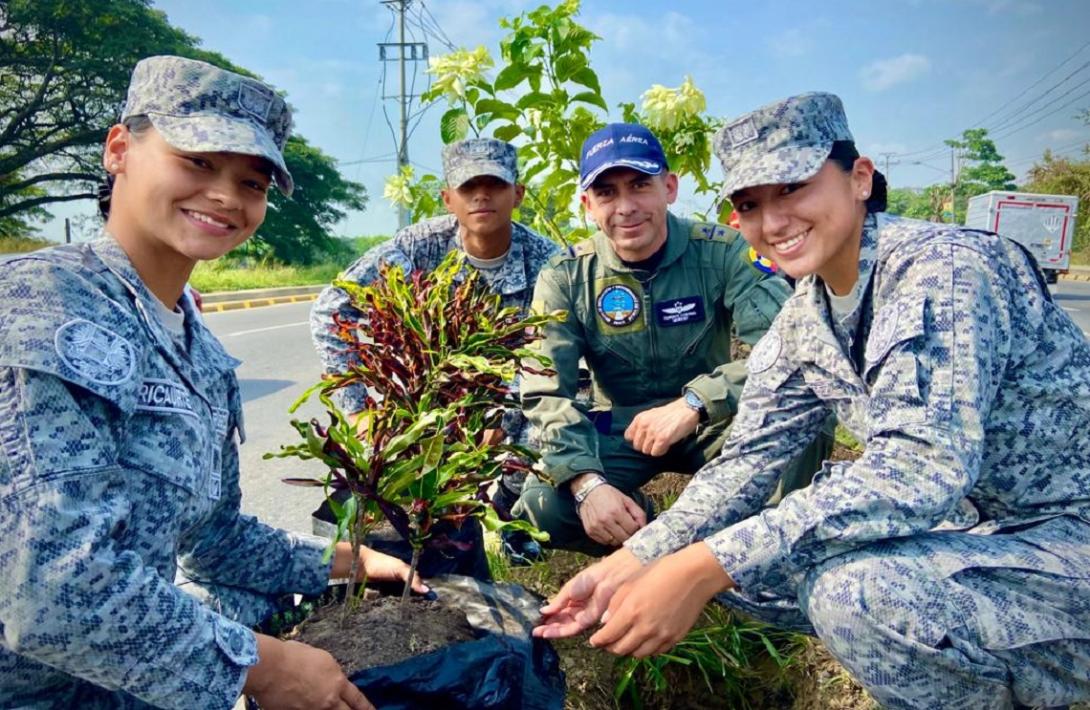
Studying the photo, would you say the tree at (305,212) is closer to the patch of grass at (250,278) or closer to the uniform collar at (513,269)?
the patch of grass at (250,278)

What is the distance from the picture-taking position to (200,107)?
1.40 metres

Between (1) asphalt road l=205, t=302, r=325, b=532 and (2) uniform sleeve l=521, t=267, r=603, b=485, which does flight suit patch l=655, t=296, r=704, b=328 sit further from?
(1) asphalt road l=205, t=302, r=325, b=532

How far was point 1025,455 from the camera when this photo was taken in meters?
1.65

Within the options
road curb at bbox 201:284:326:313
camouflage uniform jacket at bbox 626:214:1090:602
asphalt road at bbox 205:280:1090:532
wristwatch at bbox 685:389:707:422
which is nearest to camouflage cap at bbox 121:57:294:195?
camouflage uniform jacket at bbox 626:214:1090:602

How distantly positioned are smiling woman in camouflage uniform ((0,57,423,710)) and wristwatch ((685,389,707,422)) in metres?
1.55

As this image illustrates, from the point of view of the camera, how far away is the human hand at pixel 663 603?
5.04 feet

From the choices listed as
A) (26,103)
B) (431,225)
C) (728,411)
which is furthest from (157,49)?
(728,411)

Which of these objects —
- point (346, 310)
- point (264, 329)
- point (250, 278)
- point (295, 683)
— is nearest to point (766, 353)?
point (295, 683)

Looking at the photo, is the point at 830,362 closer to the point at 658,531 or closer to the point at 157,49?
the point at 658,531

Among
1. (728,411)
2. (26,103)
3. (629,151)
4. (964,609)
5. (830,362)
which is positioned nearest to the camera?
(964,609)

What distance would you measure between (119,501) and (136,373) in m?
0.20

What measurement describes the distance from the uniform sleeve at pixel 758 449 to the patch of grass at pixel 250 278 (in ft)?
51.3

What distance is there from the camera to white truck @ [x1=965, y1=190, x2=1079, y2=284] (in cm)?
2073

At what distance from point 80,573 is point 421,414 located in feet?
2.10
